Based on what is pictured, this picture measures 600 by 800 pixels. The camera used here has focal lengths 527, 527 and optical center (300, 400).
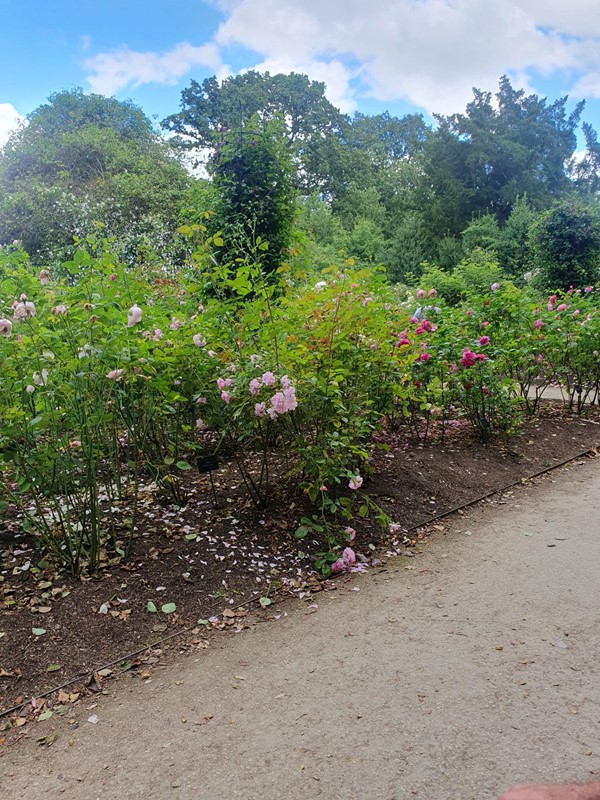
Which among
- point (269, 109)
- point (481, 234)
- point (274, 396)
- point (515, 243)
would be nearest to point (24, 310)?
point (274, 396)

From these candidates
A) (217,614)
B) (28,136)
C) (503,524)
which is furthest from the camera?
(28,136)

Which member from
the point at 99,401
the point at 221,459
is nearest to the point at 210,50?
the point at 221,459

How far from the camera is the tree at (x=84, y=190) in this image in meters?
12.4

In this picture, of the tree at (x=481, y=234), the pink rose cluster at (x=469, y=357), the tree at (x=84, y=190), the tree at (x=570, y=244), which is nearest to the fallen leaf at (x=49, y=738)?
the pink rose cluster at (x=469, y=357)

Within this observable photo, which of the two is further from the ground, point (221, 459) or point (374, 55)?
point (374, 55)

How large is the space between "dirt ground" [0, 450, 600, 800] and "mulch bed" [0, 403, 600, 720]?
0.15 metres

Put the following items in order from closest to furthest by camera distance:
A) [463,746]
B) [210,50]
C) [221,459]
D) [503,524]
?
1. [463,746]
2. [503,524]
3. [221,459]
4. [210,50]

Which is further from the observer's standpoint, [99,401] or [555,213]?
[555,213]

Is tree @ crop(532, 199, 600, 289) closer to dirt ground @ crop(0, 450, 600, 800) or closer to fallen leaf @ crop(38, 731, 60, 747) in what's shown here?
dirt ground @ crop(0, 450, 600, 800)

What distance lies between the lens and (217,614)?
7.00ft

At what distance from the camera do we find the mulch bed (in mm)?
1836

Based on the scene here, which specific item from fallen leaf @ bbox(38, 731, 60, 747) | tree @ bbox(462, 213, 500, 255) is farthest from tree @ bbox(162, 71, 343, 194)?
fallen leaf @ bbox(38, 731, 60, 747)

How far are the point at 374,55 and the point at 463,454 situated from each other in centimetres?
504

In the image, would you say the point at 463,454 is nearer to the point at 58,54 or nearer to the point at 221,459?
the point at 221,459
